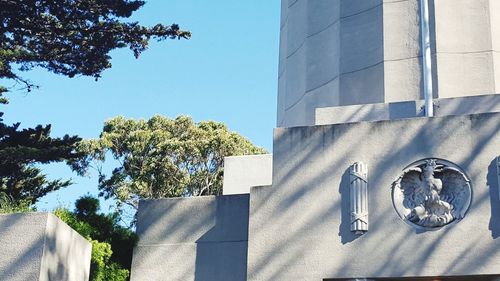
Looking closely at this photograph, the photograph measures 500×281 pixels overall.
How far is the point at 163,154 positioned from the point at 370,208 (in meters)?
26.0

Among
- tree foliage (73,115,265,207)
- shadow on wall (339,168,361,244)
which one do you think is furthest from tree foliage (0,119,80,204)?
tree foliage (73,115,265,207)

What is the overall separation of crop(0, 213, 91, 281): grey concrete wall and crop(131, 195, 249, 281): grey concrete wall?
84.8 inches

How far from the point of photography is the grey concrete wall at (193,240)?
59.4 ft

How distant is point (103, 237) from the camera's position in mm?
19266

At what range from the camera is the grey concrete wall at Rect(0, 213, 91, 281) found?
1627 cm

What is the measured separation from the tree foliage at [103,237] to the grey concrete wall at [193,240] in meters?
0.28

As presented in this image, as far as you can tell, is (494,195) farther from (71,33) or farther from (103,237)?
(71,33)

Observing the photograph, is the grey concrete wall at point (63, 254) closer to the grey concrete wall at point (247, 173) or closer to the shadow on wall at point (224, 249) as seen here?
the shadow on wall at point (224, 249)

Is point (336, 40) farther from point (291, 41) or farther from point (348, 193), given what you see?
point (348, 193)

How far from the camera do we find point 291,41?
2247 cm

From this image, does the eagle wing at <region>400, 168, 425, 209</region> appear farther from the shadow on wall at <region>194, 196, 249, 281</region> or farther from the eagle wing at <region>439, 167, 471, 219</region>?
the shadow on wall at <region>194, 196, 249, 281</region>

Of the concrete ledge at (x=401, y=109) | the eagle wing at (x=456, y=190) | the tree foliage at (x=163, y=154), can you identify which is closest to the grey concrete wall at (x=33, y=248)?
the concrete ledge at (x=401, y=109)

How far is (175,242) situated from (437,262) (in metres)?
5.66

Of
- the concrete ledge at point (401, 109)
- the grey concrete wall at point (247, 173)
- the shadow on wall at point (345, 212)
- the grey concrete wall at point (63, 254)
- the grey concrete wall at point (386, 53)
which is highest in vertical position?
the grey concrete wall at point (386, 53)
